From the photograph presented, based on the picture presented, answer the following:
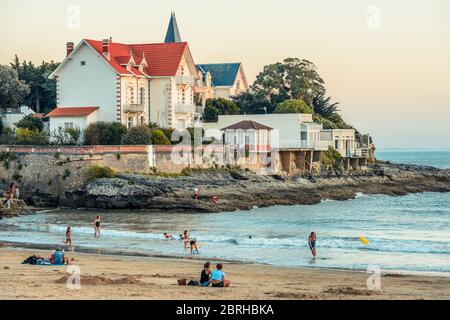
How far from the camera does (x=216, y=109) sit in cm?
7294

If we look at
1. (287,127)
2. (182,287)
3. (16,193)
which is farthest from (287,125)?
(182,287)

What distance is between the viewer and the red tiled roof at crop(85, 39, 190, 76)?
203 ft

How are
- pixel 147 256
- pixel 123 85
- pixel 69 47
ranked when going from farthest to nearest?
1. pixel 69 47
2. pixel 123 85
3. pixel 147 256

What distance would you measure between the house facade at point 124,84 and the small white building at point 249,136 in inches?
130

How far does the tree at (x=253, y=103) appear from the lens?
84.4 meters

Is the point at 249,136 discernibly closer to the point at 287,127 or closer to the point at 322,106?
the point at 287,127

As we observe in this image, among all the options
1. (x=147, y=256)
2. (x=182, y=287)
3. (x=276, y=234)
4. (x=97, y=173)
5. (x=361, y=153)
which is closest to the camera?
(x=182, y=287)

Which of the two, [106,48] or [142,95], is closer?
[106,48]

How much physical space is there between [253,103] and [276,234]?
144 feet

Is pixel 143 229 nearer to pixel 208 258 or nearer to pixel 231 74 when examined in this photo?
pixel 208 258

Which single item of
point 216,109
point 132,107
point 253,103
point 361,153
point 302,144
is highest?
point 253,103

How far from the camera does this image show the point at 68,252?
33.3 meters

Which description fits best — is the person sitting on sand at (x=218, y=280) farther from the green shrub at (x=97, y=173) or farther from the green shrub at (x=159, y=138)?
the green shrub at (x=159, y=138)
